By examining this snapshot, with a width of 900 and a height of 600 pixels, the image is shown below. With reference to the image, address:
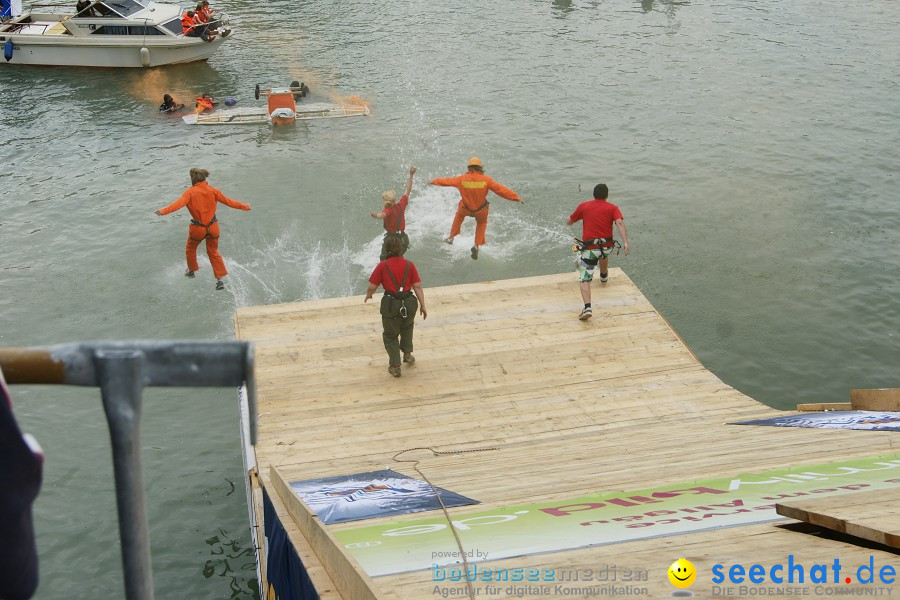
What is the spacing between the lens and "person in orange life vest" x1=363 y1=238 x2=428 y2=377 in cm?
1093

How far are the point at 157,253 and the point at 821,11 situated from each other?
1044 inches

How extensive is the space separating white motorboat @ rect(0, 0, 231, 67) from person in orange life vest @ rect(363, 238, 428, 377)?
21.3 meters

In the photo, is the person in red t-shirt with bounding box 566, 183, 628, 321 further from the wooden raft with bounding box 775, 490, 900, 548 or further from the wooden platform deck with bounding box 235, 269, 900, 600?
the wooden raft with bounding box 775, 490, 900, 548

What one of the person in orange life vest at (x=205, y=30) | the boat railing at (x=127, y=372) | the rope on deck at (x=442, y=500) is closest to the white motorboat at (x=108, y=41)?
the person in orange life vest at (x=205, y=30)

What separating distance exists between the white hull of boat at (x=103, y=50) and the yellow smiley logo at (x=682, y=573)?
92.5 ft

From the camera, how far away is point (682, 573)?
440 cm

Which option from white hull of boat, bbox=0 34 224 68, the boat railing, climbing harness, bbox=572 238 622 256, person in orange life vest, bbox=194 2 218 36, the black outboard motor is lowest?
climbing harness, bbox=572 238 622 256

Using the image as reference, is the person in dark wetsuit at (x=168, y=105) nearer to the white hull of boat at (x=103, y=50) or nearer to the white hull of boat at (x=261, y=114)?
the white hull of boat at (x=261, y=114)

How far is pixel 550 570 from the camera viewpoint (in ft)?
15.3

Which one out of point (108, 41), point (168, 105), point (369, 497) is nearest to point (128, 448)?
point (369, 497)

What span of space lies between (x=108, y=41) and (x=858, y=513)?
95.9 feet

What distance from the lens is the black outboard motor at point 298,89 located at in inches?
Answer: 1048

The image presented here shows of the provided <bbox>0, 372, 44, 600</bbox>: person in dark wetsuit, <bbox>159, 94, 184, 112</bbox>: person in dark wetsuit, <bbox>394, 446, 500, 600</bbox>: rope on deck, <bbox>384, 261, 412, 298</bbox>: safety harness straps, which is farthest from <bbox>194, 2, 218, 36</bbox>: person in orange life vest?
<bbox>0, 372, 44, 600</bbox>: person in dark wetsuit

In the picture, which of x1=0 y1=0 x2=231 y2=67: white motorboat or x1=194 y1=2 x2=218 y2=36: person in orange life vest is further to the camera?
x1=194 y1=2 x2=218 y2=36: person in orange life vest
